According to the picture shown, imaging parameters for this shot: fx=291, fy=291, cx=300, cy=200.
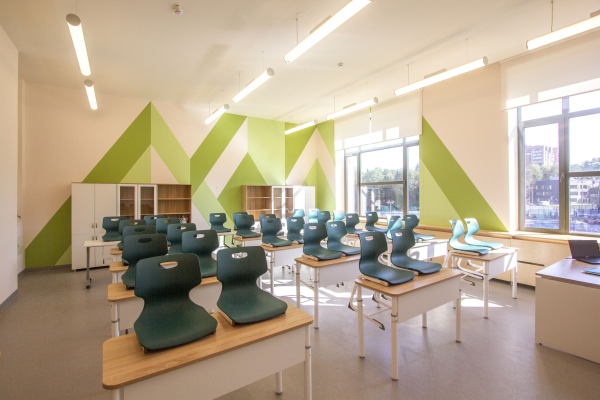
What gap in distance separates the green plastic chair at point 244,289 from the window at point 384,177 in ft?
18.2

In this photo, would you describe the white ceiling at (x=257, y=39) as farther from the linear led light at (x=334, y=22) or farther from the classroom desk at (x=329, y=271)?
the classroom desk at (x=329, y=271)

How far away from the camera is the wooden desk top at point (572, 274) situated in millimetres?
2605

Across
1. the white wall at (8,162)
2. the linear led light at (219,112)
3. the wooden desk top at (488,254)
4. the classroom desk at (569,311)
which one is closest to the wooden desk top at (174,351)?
the classroom desk at (569,311)

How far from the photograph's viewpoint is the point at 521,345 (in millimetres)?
2879

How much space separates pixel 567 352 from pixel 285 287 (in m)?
3.42

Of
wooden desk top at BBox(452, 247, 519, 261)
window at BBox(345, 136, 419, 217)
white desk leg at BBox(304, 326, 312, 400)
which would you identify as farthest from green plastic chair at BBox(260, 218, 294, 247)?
window at BBox(345, 136, 419, 217)

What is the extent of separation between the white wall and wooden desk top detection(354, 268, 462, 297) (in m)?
4.83

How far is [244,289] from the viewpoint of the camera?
7.07ft

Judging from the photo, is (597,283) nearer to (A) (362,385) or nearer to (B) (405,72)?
(A) (362,385)

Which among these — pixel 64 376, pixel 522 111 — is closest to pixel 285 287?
pixel 64 376

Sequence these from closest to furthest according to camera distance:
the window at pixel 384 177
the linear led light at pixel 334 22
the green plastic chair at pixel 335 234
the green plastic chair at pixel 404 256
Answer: the linear led light at pixel 334 22
the green plastic chair at pixel 404 256
the green plastic chair at pixel 335 234
the window at pixel 384 177

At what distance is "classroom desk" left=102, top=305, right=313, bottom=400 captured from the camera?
4.39 ft

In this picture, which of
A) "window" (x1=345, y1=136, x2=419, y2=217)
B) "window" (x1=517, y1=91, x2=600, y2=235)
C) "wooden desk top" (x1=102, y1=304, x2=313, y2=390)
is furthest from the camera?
"window" (x1=345, y1=136, x2=419, y2=217)

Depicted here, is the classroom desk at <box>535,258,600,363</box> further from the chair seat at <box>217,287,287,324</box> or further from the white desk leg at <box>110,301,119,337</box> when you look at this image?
the white desk leg at <box>110,301,119,337</box>
